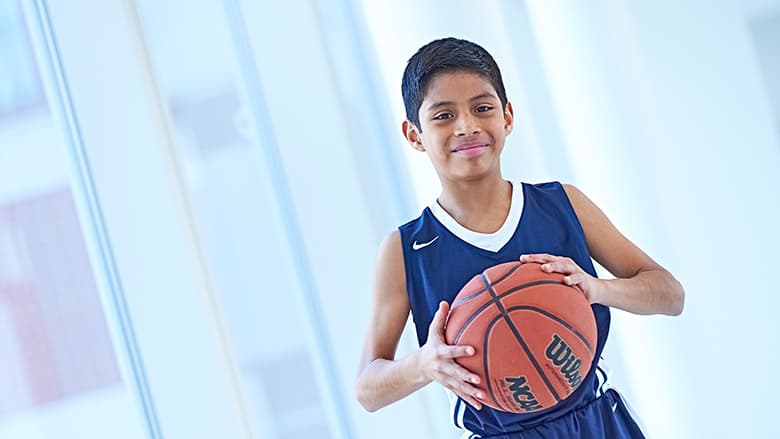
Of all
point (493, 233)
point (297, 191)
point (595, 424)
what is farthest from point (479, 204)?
point (297, 191)

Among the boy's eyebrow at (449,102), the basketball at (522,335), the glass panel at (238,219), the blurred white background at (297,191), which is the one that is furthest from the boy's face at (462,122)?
the glass panel at (238,219)

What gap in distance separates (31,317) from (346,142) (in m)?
0.85

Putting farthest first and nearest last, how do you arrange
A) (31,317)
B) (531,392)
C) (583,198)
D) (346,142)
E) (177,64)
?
(346,142) < (177,64) < (31,317) < (583,198) < (531,392)

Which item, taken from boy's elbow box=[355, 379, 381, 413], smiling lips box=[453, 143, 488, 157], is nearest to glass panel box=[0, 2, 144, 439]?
boy's elbow box=[355, 379, 381, 413]

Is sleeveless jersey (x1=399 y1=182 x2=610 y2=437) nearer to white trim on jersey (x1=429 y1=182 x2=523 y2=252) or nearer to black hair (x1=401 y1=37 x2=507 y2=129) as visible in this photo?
white trim on jersey (x1=429 y1=182 x2=523 y2=252)

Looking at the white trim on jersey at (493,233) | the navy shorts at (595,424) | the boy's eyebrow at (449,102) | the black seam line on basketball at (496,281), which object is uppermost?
the boy's eyebrow at (449,102)

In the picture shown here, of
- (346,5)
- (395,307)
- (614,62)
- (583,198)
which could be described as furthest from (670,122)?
(395,307)

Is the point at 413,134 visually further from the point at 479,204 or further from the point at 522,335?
the point at 522,335

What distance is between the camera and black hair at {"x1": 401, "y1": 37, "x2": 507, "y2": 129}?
5.21ft

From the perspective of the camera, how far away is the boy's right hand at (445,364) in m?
1.37

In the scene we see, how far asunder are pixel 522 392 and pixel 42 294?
0.98 m

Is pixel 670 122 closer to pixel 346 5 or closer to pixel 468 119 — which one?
pixel 346 5

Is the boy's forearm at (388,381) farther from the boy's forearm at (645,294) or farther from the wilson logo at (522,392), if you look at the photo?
the boy's forearm at (645,294)

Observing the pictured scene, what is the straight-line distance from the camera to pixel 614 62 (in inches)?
103
